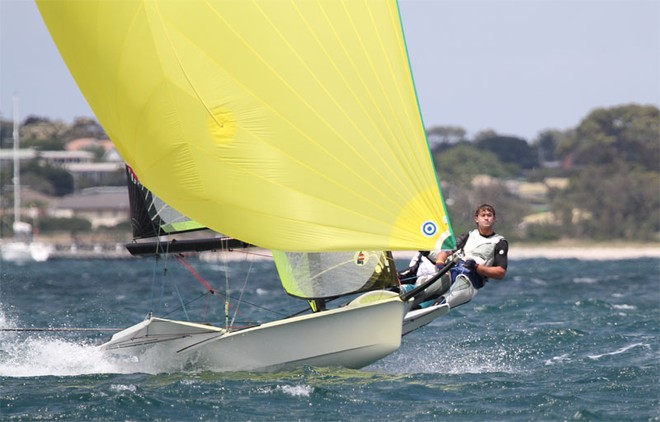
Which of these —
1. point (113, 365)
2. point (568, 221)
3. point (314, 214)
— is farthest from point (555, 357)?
point (568, 221)

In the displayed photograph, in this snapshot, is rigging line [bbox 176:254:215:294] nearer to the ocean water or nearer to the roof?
the ocean water

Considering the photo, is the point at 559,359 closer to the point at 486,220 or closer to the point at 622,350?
the point at 622,350

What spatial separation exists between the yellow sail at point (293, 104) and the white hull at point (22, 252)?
58.4m

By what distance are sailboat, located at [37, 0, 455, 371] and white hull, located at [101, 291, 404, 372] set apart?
32 centimetres

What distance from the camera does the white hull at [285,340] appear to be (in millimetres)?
11844

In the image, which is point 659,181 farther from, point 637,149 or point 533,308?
point 533,308

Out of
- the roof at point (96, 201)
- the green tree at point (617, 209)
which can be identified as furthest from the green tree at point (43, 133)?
the green tree at point (617, 209)

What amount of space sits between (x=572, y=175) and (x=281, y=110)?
280 feet

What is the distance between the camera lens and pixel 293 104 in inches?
449

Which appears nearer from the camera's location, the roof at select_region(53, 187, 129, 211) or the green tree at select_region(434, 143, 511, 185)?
the roof at select_region(53, 187, 129, 211)

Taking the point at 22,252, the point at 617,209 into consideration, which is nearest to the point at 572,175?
the point at 617,209

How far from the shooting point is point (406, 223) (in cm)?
1146

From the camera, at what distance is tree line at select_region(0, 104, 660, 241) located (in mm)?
82812

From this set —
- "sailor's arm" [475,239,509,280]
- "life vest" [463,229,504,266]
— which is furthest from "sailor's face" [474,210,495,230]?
"sailor's arm" [475,239,509,280]
